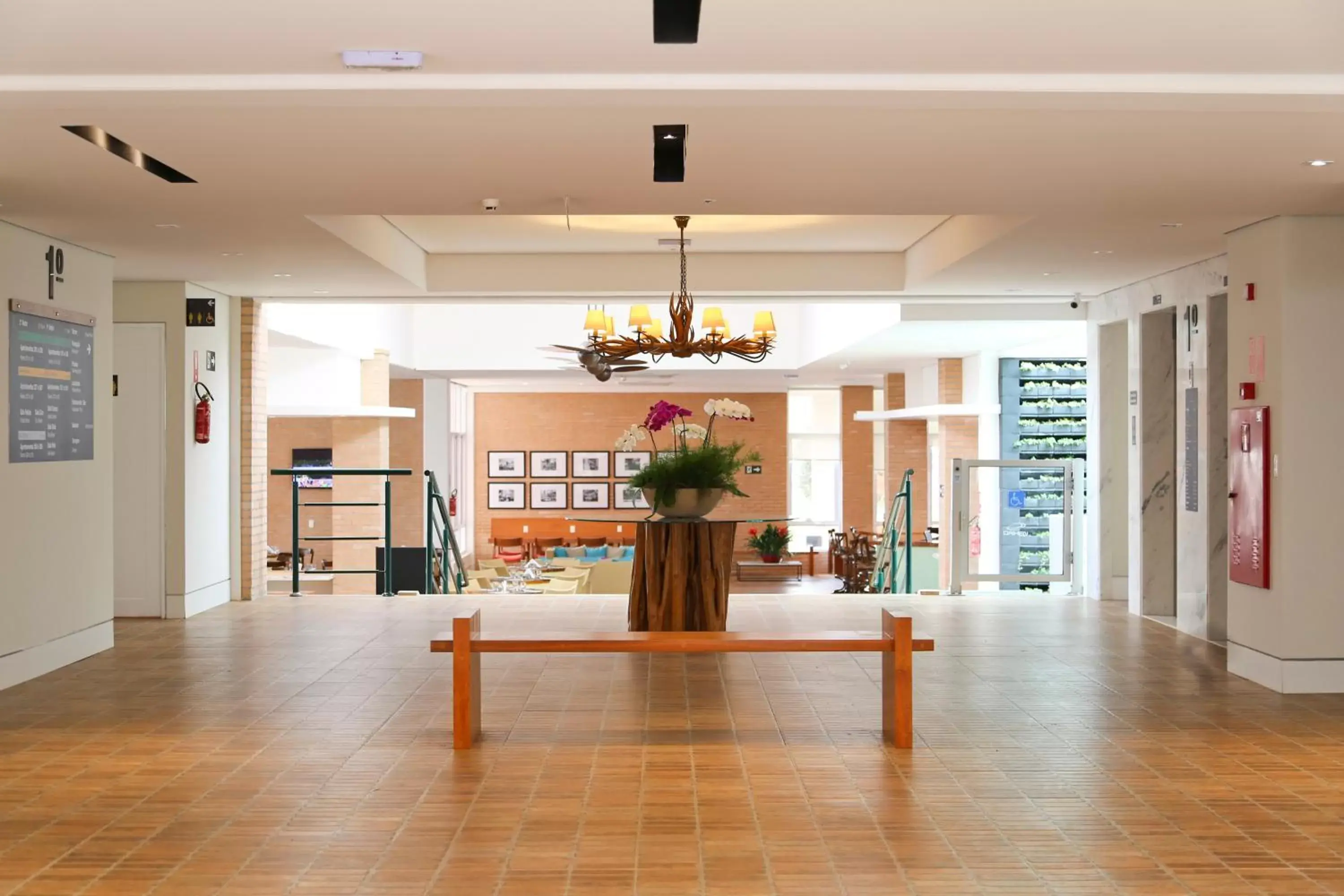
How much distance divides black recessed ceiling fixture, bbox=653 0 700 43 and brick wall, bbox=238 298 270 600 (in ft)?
23.0

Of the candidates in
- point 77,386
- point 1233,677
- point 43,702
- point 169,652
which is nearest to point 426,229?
point 77,386

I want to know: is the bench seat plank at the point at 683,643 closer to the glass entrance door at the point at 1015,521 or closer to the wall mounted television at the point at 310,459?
the glass entrance door at the point at 1015,521

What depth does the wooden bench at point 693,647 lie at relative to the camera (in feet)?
17.0

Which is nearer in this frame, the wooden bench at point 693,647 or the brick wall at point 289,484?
the wooden bench at point 693,647

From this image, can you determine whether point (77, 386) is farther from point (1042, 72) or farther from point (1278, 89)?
point (1278, 89)

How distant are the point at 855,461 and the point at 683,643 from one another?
16.5 meters

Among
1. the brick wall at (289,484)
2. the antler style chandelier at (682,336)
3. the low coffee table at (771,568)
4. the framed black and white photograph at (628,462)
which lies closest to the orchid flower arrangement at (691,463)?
the antler style chandelier at (682,336)

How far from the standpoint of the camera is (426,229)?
29.5ft

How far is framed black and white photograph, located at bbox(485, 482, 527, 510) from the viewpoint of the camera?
75.3ft

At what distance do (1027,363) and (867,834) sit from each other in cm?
1090

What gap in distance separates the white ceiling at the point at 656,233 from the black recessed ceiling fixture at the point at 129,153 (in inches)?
121

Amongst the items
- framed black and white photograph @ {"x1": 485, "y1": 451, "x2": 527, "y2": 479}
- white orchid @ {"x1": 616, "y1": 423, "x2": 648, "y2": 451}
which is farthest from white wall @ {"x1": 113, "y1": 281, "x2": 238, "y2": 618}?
framed black and white photograph @ {"x1": 485, "y1": 451, "x2": 527, "y2": 479}

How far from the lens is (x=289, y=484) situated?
19906 mm

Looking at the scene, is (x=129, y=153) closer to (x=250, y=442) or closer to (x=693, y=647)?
(x=693, y=647)
